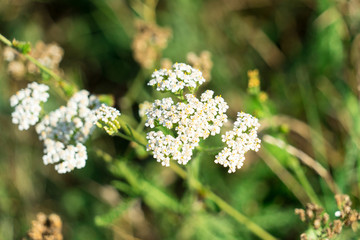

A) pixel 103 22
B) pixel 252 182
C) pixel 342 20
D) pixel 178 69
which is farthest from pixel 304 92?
pixel 103 22

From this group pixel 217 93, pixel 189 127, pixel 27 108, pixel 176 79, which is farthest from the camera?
pixel 217 93

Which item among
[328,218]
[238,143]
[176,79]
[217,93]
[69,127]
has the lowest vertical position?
[328,218]

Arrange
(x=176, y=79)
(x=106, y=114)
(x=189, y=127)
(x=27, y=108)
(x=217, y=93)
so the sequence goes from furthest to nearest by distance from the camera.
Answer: (x=217, y=93) < (x=27, y=108) < (x=176, y=79) < (x=106, y=114) < (x=189, y=127)

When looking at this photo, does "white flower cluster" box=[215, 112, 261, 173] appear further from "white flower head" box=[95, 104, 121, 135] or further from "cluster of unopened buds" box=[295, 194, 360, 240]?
"white flower head" box=[95, 104, 121, 135]

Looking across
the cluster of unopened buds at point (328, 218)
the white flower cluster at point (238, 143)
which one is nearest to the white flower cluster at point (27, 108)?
the white flower cluster at point (238, 143)

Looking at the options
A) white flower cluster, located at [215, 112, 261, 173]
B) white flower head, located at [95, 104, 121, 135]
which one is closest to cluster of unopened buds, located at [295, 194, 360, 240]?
white flower cluster, located at [215, 112, 261, 173]

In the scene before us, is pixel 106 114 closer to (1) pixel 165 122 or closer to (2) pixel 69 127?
(1) pixel 165 122

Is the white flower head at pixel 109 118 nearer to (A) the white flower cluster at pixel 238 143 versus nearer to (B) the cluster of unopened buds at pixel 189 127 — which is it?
(B) the cluster of unopened buds at pixel 189 127

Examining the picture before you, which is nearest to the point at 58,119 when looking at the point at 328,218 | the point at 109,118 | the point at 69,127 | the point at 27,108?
the point at 69,127
